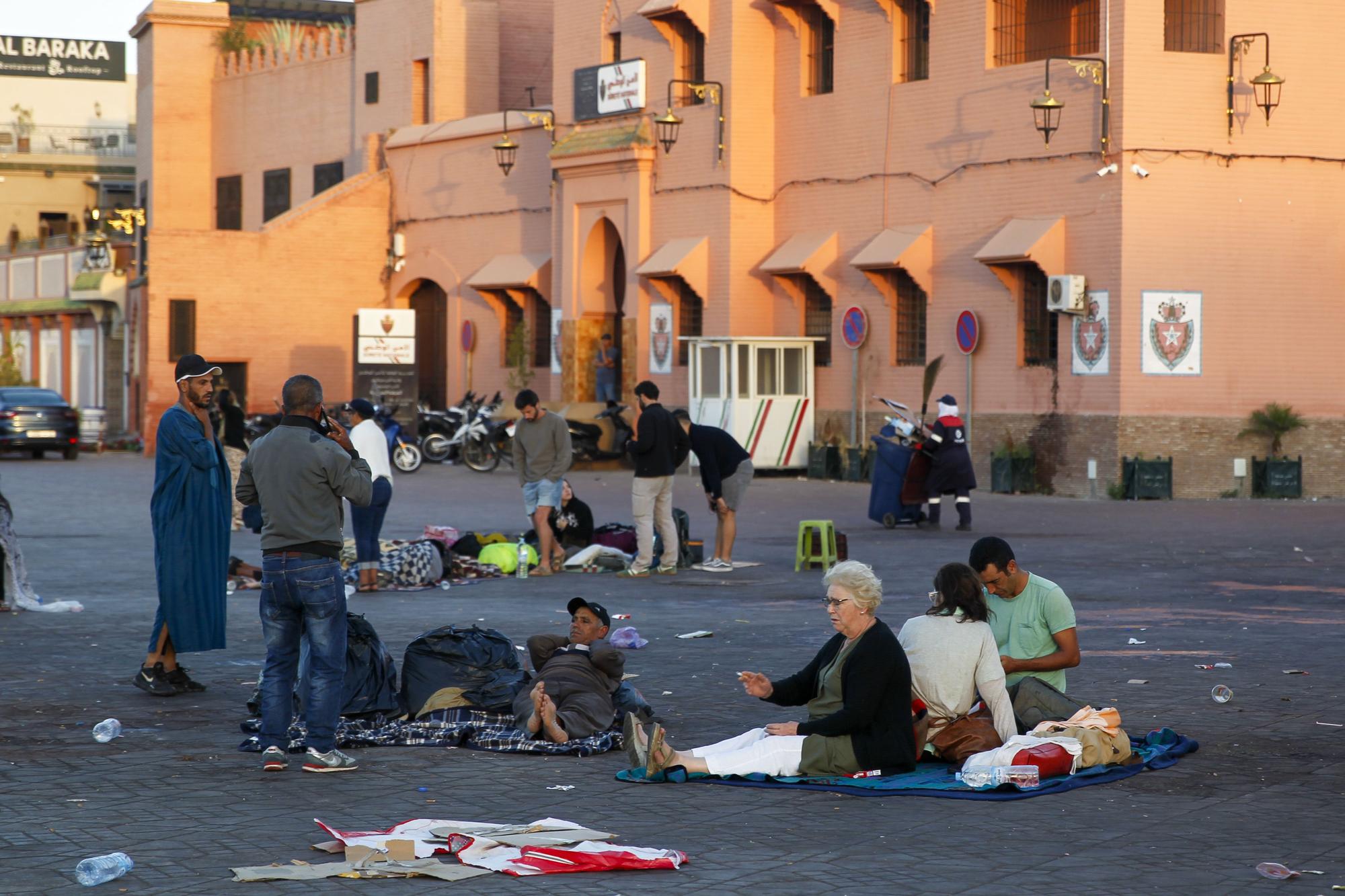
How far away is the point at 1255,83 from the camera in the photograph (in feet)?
84.5

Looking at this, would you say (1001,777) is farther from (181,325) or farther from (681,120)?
(181,325)

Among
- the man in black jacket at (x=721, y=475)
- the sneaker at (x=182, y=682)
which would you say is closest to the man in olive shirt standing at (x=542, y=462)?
the man in black jacket at (x=721, y=475)

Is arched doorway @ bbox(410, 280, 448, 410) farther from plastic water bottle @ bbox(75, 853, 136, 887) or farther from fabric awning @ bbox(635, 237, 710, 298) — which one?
plastic water bottle @ bbox(75, 853, 136, 887)

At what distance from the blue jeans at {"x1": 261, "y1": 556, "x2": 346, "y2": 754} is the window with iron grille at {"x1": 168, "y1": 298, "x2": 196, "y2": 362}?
34269mm

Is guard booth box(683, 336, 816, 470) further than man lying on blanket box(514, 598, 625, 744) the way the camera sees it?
Yes

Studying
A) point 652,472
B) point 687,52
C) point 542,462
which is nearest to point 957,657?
point 652,472

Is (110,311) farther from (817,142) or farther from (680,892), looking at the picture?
(680,892)

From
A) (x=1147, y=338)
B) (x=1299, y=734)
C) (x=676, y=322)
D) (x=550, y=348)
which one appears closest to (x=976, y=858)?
(x=1299, y=734)

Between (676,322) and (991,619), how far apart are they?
83.2ft

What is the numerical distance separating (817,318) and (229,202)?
23.5 meters

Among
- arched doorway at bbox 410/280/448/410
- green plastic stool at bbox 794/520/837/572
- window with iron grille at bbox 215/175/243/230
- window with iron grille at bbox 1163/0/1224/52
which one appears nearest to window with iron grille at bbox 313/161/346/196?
window with iron grille at bbox 215/175/243/230

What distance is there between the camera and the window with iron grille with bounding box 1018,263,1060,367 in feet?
89.8

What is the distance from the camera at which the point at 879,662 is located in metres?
7.60

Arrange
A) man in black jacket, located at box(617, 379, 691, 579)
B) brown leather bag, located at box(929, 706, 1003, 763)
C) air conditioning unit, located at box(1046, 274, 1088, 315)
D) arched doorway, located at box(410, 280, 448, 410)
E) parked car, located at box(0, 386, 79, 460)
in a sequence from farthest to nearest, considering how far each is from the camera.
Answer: arched doorway, located at box(410, 280, 448, 410) < parked car, located at box(0, 386, 79, 460) < air conditioning unit, located at box(1046, 274, 1088, 315) < man in black jacket, located at box(617, 379, 691, 579) < brown leather bag, located at box(929, 706, 1003, 763)
